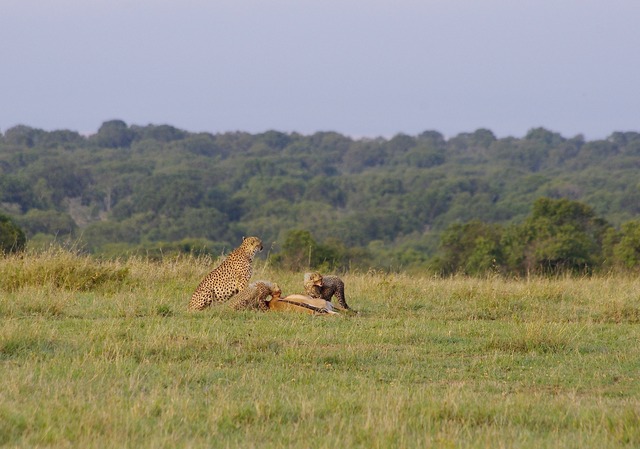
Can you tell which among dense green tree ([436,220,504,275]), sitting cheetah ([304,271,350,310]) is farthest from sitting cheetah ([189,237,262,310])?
dense green tree ([436,220,504,275])

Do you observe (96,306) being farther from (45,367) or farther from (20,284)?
(45,367)

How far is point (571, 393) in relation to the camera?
5.57 metres

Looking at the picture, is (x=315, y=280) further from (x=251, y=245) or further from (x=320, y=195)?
(x=320, y=195)

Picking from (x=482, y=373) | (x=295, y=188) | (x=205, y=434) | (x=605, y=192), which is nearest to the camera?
(x=205, y=434)

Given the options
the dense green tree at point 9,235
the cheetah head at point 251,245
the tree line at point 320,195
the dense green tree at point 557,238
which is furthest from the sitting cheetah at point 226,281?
the dense green tree at point 557,238

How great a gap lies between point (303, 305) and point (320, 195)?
5360 centimetres

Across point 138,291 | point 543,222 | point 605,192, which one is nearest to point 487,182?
point 605,192

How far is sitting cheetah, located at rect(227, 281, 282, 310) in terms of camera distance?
28.2 ft

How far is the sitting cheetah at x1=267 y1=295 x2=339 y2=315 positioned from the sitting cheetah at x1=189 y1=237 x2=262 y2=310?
1.52ft

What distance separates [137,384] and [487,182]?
60.0m

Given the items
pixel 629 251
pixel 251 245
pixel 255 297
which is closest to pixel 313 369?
pixel 255 297

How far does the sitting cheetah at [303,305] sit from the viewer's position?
8.38 m

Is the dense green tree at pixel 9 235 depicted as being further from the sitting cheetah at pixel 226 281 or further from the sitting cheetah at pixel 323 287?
the sitting cheetah at pixel 323 287

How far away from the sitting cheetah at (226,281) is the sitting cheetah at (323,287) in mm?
587
